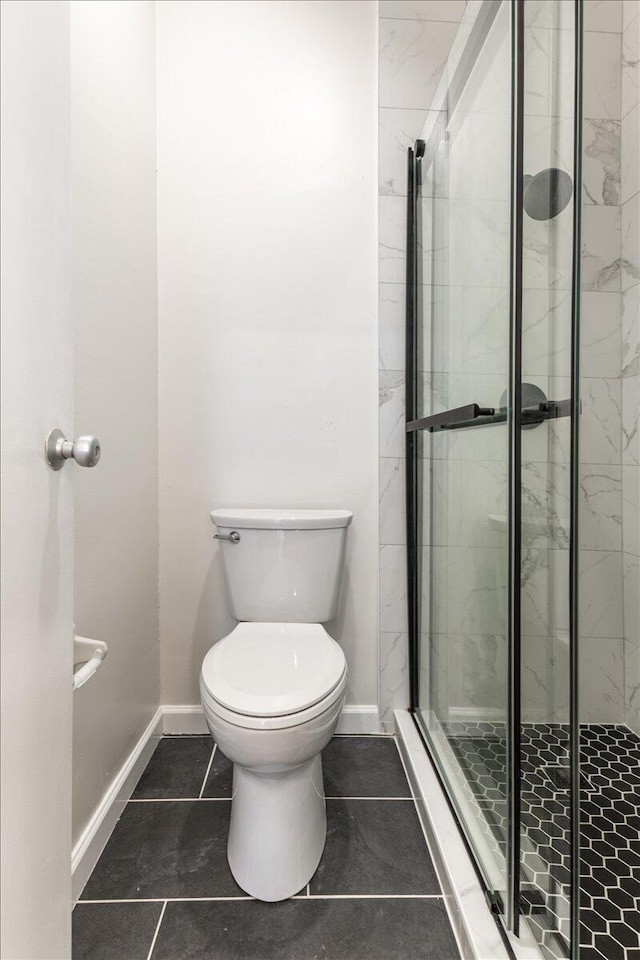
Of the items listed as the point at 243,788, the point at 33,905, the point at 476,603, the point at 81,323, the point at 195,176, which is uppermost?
the point at 195,176

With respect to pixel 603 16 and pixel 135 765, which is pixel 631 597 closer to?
pixel 603 16

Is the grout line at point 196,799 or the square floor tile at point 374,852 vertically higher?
the grout line at point 196,799

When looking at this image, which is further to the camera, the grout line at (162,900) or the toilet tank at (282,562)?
the toilet tank at (282,562)

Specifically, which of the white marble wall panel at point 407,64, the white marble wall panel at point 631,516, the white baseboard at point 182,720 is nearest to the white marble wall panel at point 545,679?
the white marble wall panel at point 631,516

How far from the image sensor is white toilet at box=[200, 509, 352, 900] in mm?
995

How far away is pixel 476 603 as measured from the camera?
1.10m

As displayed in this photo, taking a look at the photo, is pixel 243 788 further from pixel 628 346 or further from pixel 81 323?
pixel 628 346

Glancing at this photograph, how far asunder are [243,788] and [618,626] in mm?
942

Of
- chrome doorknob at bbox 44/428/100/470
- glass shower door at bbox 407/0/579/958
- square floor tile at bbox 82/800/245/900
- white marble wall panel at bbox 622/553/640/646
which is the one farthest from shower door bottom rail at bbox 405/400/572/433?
square floor tile at bbox 82/800/245/900

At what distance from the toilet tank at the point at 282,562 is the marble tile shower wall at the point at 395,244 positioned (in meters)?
0.24

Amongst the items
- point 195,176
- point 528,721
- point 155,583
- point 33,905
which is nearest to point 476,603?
point 528,721

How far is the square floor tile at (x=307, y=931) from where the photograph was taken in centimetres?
95

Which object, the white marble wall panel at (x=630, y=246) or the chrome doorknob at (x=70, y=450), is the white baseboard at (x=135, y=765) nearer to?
the chrome doorknob at (x=70, y=450)

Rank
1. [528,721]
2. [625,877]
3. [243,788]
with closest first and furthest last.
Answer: [528,721] < [625,877] < [243,788]
